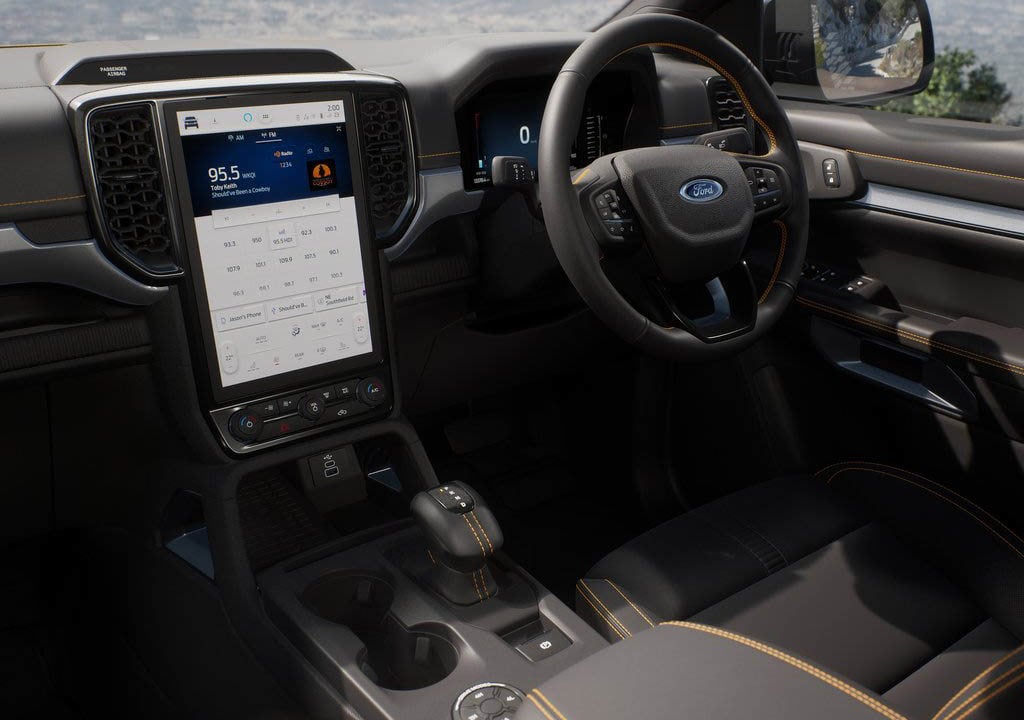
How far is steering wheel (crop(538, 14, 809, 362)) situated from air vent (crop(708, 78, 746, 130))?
44cm

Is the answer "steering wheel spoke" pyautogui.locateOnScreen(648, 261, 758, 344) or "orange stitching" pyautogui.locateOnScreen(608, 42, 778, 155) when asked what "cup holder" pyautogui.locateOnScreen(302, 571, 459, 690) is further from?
"orange stitching" pyautogui.locateOnScreen(608, 42, 778, 155)

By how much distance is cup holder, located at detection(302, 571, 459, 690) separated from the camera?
1438 millimetres

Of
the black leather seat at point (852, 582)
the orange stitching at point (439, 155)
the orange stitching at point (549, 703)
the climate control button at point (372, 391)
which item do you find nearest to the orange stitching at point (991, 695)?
the black leather seat at point (852, 582)

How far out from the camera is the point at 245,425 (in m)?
1.56

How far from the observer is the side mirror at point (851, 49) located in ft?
7.13

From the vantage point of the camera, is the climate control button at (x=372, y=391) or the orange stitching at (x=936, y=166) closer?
the climate control button at (x=372, y=391)

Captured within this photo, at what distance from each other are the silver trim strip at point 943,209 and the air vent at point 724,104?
0.34 metres

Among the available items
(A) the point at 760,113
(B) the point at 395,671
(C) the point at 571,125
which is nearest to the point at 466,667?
(B) the point at 395,671

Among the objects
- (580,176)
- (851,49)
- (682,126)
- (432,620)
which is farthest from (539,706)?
(851,49)

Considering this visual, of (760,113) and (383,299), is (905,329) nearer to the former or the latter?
(760,113)

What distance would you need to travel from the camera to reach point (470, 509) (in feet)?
4.86

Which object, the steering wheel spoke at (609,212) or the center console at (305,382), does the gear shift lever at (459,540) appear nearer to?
the center console at (305,382)

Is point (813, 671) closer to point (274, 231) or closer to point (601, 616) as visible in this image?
point (601, 616)

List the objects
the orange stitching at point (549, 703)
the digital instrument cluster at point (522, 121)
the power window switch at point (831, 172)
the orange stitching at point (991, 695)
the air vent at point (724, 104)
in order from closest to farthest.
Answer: the orange stitching at point (549, 703)
the orange stitching at point (991, 695)
the digital instrument cluster at point (522, 121)
the air vent at point (724, 104)
the power window switch at point (831, 172)
